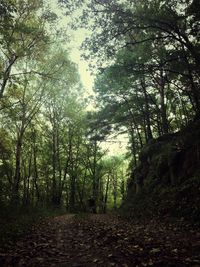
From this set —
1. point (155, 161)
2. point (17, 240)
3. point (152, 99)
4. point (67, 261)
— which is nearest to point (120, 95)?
point (152, 99)

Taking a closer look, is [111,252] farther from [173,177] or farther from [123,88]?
[123,88]

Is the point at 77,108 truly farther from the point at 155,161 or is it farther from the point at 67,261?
the point at 67,261

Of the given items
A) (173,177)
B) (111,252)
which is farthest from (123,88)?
(111,252)

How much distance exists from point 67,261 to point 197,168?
972 cm

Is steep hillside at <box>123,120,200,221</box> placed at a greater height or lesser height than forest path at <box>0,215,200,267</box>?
greater

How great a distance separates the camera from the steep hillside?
9312 millimetres

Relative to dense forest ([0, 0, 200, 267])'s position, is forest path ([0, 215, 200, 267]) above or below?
below

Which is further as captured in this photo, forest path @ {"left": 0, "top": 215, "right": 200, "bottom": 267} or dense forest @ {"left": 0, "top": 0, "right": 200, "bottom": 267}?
dense forest @ {"left": 0, "top": 0, "right": 200, "bottom": 267}

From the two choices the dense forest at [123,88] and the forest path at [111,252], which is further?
the dense forest at [123,88]

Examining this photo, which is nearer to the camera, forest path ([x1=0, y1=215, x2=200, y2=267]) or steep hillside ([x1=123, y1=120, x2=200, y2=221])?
forest path ([x1=0, y1=215, x2=200, y2=267])

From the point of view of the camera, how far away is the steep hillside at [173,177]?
9312 mm

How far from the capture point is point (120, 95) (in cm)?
1986

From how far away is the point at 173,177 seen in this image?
14055 mm

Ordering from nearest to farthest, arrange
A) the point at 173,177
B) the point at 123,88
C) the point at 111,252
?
the point at 111,252 < the point at 173,177 < the point at 123,88
